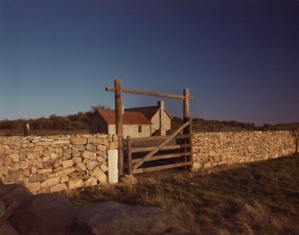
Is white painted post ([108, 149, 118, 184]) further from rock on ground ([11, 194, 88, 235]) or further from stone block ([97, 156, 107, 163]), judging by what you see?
rock on ground ([11, 194, 88, 235])

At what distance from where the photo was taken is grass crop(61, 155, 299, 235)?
503 centimetres

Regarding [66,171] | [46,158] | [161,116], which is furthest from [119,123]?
[161,116]

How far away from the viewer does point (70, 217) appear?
135 inches

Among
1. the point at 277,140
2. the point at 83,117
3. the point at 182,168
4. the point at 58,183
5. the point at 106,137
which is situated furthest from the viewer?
the point at 83,117

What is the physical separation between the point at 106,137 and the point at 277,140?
12738 mm

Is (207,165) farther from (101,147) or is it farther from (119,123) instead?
(101,147)

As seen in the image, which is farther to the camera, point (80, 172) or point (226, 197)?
point (80, 172)

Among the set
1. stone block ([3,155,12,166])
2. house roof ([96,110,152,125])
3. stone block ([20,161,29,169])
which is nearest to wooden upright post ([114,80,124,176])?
stone block ([20,161,29,169])

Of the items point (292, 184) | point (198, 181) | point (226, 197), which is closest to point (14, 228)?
point (226, 197)

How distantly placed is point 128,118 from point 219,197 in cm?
2616

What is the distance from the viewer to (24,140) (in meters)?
7.76

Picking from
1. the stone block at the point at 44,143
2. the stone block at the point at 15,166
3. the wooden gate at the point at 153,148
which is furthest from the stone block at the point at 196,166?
the stone block at the point at 15,166

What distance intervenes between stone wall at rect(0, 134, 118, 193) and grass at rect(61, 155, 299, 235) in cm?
64

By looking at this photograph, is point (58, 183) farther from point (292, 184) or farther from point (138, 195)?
point (292, 184)
